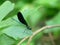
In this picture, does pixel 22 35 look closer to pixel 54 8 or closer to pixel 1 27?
pixel 1 27

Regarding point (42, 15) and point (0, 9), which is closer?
point (0, 9)

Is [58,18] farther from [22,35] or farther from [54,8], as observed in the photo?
[22,35]

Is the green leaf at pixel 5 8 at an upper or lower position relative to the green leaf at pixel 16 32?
upper

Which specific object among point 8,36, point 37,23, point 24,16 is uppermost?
point 37,23

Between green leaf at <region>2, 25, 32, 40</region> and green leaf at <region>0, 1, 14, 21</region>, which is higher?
green leaf at <region>0, 1, 14, 21</region>

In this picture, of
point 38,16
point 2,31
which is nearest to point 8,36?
point 2,31

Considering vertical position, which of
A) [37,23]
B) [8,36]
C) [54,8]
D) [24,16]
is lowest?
[8,36]

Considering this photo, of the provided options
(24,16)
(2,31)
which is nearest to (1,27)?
(2,31)

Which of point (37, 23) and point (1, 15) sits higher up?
point (37, 23)

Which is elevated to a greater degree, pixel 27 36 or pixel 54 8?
pixel 54 8
